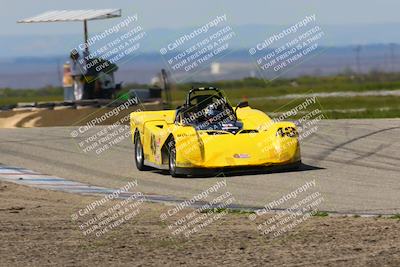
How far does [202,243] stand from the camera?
34.4 feet

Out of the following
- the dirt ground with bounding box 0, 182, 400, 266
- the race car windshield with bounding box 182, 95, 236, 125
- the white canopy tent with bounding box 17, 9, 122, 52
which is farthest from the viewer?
the white canopy tent with bounding box 17, 9, 122, 52

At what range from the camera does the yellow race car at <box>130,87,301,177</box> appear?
17.2m

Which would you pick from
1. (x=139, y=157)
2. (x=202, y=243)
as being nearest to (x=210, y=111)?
(x=139, y=157)

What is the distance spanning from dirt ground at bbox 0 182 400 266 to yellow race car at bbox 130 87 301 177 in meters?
4.46

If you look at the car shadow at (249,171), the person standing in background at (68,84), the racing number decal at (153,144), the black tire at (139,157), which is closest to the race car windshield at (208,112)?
the racing number decal at (153,144)

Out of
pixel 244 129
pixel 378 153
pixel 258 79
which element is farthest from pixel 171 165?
pixel 258 79

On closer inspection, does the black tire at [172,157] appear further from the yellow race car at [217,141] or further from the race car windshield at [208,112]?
the race car windshield at [208,112]

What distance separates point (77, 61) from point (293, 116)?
24.1 feet

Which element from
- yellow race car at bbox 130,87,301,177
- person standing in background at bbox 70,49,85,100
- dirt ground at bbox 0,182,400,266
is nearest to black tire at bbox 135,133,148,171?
yellow race car at bbox 130,87,301,177

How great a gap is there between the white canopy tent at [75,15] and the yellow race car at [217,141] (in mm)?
16545

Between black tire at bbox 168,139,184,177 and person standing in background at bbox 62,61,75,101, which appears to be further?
person standing in background at bbox 62,61,75,101

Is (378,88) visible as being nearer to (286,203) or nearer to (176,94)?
(176,94)

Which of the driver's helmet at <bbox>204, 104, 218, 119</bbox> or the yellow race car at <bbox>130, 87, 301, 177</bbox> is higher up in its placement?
the driver's helmet at <bbox>204, 104, 218, 119</bbox>

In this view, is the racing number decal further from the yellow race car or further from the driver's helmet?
the driver's helmet
